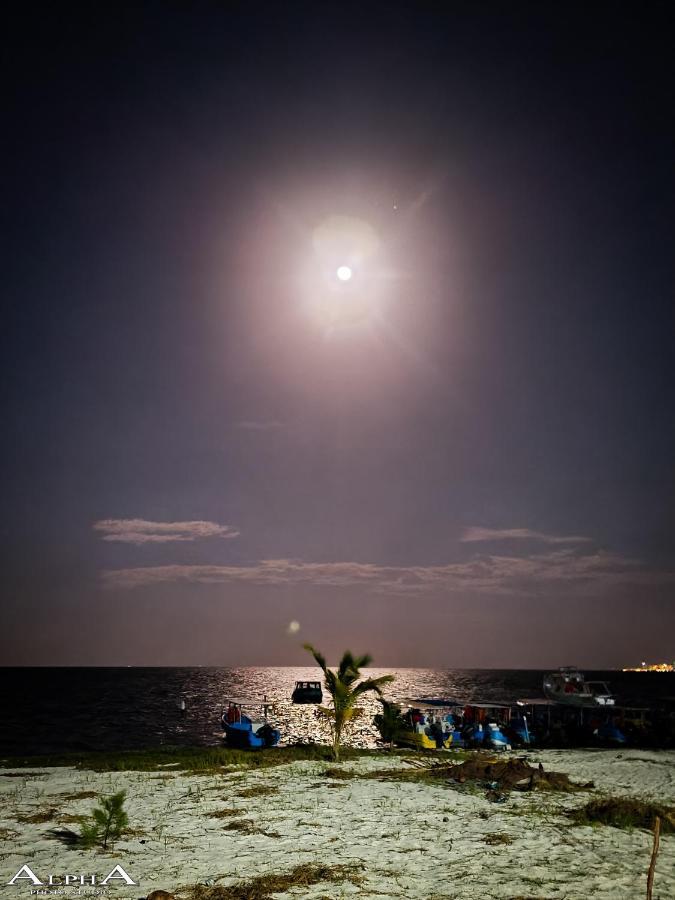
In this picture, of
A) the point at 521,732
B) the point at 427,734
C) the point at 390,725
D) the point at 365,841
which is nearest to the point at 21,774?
the point at 365,841

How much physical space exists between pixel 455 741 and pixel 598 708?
33219 mm

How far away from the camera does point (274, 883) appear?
31.3ft

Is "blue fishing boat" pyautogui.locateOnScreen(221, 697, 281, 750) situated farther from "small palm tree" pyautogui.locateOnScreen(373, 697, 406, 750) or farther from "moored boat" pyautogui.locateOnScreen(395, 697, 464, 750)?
"moored boat" pyautogui.locateOnScreen(395, 697, 464, 750)

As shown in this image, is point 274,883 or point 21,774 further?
point 21,774

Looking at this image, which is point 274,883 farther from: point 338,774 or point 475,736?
point 475,736

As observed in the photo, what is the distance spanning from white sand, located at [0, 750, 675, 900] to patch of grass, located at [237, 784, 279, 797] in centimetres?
26

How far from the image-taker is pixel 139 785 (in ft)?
61.2

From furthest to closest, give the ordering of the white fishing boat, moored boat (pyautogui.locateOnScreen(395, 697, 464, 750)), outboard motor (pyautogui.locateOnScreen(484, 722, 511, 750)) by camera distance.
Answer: the white fishing boat, outboard motor (pyautogui.locateOnScreen(484, 722, 511, 750)), moored boat (pyautogui.locateOnScreen(395, 697, 464, 750))

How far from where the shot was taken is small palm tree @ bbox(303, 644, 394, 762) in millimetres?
23719

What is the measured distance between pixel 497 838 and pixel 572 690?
62.0 m

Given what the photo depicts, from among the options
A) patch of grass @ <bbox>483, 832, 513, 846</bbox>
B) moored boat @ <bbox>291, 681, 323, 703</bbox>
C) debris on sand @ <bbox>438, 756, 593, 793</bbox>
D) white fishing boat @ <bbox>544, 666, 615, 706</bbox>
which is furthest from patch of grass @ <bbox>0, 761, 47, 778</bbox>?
moored boat @ <bbox>291, 681, 323, 703</bbox>

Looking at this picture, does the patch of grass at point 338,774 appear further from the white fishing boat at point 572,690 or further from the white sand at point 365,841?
the white fishing boat at point 572,690

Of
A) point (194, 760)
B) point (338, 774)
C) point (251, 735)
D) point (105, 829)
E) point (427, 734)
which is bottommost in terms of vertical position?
point (251, 735)

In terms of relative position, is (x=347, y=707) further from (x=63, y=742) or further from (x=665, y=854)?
(x=63, y=742)
